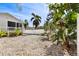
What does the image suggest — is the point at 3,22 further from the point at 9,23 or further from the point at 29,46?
the point at 29,46

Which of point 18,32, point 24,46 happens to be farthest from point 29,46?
point 18,32

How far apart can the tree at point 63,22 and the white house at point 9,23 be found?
382 mm

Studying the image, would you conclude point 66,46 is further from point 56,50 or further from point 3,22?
point 3,22

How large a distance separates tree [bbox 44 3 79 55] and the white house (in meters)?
0.38

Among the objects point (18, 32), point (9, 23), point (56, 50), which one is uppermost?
point (9, 23)

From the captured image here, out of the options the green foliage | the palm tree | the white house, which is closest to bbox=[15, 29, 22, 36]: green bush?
the white house

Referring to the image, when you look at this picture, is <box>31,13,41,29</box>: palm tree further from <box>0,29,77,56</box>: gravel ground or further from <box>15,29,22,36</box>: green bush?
<box>15,29,22,36</box>: green bush

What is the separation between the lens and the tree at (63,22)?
2480mm

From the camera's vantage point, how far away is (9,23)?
2.49 metres

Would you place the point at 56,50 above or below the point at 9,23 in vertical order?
below

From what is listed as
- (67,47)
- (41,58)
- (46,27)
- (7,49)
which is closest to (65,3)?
(46,27)

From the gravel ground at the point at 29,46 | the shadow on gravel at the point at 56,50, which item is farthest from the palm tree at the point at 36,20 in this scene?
the shadow on gravel at the point at 56,50

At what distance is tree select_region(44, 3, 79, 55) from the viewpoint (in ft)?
8.14

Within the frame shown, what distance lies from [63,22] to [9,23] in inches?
24.9
